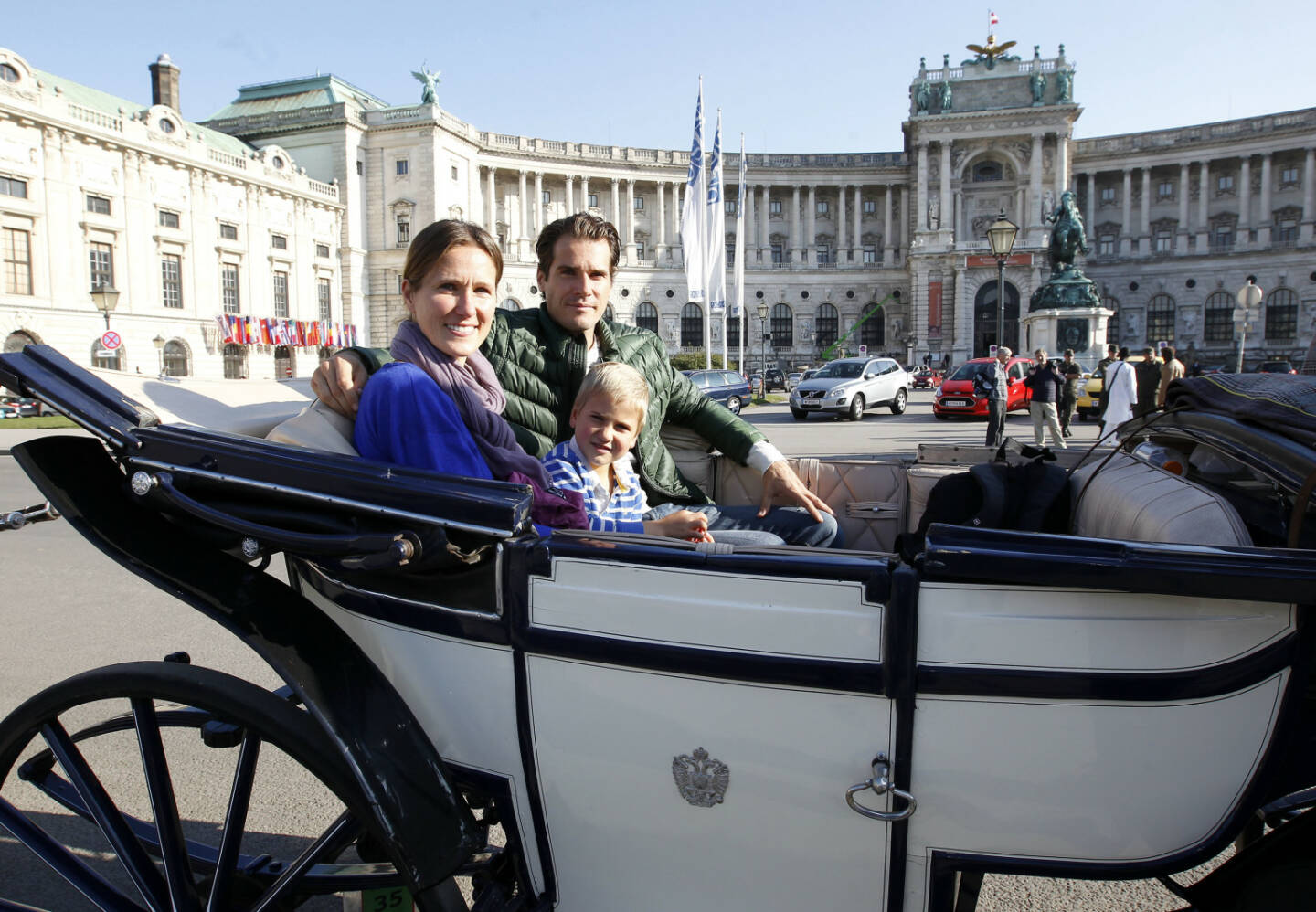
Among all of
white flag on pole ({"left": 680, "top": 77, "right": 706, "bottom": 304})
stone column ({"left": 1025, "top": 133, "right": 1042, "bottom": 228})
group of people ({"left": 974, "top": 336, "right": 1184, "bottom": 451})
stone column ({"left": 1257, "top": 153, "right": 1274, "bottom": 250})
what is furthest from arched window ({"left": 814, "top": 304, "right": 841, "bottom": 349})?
group of people ({"left": 974, "top": 336, "right": 1184, "bottom": 451})

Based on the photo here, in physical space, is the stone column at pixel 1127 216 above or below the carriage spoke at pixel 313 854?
above

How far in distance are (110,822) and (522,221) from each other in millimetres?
57688

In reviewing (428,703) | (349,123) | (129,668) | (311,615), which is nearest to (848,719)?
(428,703)

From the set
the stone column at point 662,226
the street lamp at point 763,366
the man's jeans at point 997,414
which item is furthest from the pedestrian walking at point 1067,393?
the stone column at point 662,226

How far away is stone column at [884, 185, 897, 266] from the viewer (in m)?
59.8

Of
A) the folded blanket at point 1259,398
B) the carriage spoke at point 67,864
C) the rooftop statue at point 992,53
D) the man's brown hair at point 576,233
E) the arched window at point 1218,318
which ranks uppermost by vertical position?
the rooftop statue at point 992,53

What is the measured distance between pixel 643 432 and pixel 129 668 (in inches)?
64.5

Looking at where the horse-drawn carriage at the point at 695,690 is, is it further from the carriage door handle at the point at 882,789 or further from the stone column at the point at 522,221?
the stone column at the point at 522,221

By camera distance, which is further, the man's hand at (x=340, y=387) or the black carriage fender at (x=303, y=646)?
the man's hand at (x=340, y=387)

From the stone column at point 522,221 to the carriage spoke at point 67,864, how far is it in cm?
5529

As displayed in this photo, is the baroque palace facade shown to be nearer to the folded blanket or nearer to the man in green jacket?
the man in green jacket

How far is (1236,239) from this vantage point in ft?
177

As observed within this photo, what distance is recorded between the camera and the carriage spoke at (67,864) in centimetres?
169

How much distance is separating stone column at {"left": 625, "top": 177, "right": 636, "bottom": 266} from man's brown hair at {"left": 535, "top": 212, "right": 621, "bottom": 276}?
56.3 meters
